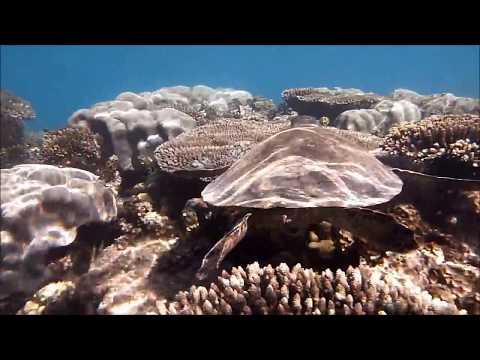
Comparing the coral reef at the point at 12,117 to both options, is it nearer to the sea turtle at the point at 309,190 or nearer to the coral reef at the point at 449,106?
the sea turtle at the point at 309,190

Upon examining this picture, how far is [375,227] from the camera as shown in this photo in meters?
3.18

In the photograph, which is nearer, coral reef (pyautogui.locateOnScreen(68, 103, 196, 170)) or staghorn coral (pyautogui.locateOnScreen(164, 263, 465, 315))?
staghorn coral (pyautogui.locateOnScreen(164, 263, 465, 315))

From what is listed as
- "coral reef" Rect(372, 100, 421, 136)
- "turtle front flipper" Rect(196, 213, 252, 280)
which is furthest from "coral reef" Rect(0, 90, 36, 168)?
"coral reef" Rect(372, 100, 421, 136)

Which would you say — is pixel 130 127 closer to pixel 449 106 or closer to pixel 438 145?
pixel 438 145

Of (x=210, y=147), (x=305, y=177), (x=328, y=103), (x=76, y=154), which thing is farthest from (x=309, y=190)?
(x=328, y=103)

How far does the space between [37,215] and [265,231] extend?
2.84 metres

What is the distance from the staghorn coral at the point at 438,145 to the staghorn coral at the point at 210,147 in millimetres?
2203

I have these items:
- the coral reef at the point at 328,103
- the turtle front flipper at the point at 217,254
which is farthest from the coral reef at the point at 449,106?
the turtle front flipper at the point at 217,254

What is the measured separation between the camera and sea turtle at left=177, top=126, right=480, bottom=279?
10.1ft

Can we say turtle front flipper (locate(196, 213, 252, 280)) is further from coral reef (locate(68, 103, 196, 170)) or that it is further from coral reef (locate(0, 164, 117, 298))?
coral reef (locate(68, 103, 196, 170))

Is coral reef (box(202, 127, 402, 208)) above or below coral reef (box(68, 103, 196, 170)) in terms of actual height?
below

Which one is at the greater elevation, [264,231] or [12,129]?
[12,129]

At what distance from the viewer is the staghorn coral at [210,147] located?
525 centimetres
